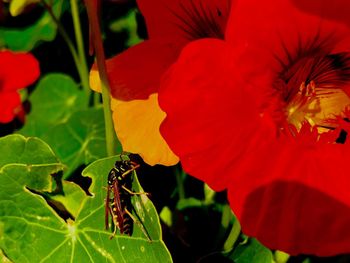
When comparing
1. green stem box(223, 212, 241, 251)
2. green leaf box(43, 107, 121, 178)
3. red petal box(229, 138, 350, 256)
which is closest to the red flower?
green leaf box(43, 107, 121, 178)

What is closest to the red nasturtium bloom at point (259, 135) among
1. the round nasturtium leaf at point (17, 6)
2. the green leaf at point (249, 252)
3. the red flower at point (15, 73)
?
the green leaf at point (249, 252)

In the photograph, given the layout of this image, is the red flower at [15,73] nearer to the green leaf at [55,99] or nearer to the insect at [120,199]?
the green leaf at [55,99]

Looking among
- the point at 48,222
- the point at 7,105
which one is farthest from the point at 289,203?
the point at 7,105

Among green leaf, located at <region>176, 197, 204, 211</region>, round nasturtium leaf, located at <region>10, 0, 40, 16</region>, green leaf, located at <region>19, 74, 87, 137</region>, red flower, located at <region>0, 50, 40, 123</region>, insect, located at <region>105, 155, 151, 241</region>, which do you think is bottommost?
green leaf, located at <region>176, 197, 204, 211</region>

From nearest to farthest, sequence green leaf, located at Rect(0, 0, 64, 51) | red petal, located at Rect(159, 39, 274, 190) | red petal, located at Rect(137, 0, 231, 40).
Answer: red petal, located at Rect(159, 39, 274, 190) < red petal, located at Rect(137, 0, 231, 40) < green leaf, located at Rect(0, 0, 64, 51)

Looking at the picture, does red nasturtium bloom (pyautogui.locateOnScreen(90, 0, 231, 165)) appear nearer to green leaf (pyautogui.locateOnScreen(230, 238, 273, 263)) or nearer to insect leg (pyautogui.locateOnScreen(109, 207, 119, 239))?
insect leg (pyautogui.locateOnScreen(109, 207, 119, 239))

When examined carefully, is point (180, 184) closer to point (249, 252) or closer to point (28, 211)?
point (249, 252)
